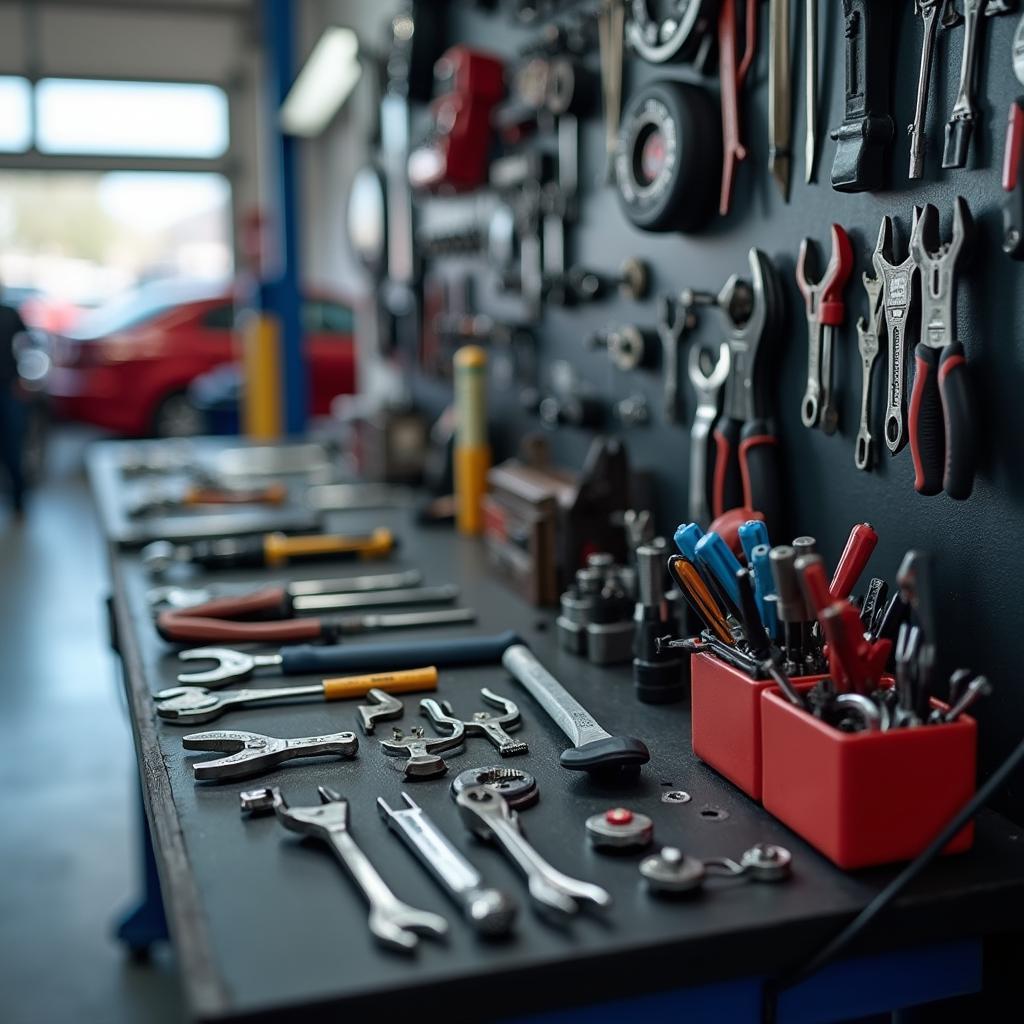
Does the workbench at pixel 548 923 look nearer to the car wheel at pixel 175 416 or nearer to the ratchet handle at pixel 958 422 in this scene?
the ratchet handle at pixel 958 422

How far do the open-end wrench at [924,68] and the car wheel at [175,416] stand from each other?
605cm

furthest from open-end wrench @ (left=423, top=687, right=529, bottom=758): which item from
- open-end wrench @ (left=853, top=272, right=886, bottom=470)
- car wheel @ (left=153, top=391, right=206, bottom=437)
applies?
car wheel @ (left=153, top=391, right=206, bottom=437)

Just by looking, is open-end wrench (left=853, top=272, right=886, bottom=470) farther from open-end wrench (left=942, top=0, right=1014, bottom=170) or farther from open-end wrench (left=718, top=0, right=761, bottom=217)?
open-end wrench (left=718, top=0, right=761, bottom=217)

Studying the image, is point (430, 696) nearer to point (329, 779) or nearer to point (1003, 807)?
point (329, 779)

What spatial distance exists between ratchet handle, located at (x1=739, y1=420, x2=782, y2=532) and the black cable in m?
0.44

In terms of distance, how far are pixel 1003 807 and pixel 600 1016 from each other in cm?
37

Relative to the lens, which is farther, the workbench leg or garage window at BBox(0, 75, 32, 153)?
garage window at BBox(0, 75, 32, 153)

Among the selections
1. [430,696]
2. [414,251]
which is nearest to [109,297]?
[414,251]

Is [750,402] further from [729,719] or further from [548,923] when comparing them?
[548,923]

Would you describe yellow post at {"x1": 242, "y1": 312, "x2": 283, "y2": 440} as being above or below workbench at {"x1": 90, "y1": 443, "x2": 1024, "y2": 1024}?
above

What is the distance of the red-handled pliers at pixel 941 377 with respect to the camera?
0.92 m

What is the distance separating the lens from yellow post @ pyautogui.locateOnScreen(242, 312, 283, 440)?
4.04 m

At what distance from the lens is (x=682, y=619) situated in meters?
1.24

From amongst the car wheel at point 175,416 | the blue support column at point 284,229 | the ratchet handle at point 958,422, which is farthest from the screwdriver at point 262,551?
the car wheel at point 175,416
